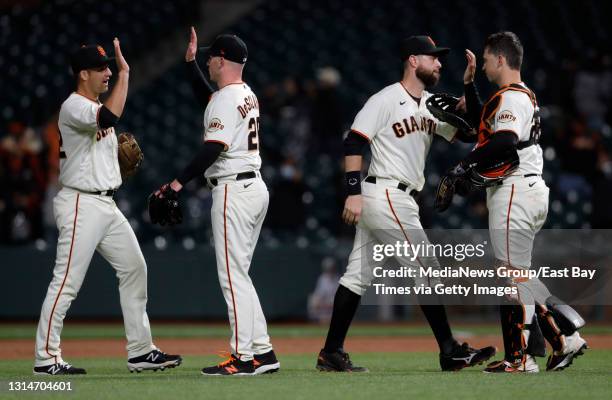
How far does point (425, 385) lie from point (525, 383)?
0.55m

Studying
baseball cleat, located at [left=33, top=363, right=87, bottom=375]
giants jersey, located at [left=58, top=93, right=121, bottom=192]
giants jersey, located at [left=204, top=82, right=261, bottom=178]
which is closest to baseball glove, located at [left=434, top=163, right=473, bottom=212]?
giants jersey, located at [left=204, top=82, right=261, bottom=178]

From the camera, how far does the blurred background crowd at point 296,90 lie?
42.9 feet

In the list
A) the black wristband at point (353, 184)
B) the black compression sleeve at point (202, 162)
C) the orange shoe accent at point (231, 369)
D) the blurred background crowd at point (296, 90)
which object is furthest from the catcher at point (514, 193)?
the blurred background crowd at point (296, 90)

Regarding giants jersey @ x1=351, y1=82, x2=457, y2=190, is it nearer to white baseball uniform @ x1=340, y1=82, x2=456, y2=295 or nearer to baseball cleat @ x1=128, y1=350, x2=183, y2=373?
white baseball uniform @ x1=340, y1=82, x2=456, y2=295

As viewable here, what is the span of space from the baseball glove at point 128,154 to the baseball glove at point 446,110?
193cm

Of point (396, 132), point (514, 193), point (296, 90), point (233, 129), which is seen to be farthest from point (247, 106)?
point (296, 90)

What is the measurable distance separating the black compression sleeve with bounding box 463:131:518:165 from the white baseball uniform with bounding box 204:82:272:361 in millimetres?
1371

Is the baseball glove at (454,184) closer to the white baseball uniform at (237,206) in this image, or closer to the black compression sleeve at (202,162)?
the white baseball uniform at (237,206)

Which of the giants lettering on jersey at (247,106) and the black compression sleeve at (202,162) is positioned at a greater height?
the giants lettering on jersey at (247,106)

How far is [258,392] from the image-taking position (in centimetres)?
543

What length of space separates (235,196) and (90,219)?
0.94 metres

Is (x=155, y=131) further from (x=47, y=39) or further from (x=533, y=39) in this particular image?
(x=533, y=39)

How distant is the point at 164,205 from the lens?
251 inches

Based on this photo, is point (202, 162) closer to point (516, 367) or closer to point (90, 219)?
point (90, 219)
